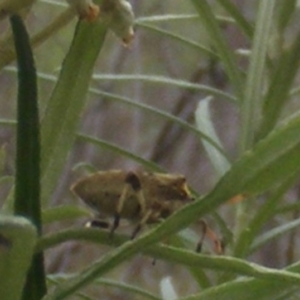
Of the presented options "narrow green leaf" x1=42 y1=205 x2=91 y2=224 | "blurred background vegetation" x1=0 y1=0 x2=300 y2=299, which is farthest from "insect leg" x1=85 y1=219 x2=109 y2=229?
"blurred background vegetation" x1=0 y1=0 x2=300 y2=299

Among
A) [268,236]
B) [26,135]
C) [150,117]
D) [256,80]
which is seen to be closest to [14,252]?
[26,135]

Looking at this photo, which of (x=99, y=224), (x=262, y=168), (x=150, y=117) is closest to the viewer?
(x=262, y=168)

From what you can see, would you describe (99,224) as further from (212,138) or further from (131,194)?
(212,138)

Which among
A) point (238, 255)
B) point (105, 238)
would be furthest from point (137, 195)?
point (238, 255)

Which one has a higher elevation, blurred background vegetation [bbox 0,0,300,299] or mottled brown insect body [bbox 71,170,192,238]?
mottled brown insect body [bbox 71,170,192,238]

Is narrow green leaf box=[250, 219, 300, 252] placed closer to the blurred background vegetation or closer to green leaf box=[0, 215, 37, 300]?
green leaf box=[0, 215, 37, 300]

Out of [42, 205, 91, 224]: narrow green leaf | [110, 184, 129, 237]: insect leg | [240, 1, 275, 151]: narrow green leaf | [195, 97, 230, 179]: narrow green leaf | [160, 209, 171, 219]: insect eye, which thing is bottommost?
[195, 97, 230, 179]: narrow green leaf

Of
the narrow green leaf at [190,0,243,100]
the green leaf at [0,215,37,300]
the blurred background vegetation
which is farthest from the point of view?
the blurred background vegetation

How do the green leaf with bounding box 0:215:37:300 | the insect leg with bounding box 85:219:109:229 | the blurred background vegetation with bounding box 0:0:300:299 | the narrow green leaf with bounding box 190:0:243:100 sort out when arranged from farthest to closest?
the blurred background vegetation with bounding box 0:0:300:299 → the narrow green leaf with bounding box 190:0:243:100 → the insect leg with bounding box 85:219:109:229 → the green leaf with bounding box 0:215:37:300

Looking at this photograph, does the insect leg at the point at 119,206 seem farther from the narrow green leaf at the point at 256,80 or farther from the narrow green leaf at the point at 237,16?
the narrow green leaf at the point at 237,16

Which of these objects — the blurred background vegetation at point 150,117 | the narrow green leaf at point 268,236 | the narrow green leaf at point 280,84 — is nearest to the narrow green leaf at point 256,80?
the narrow green leaf at point 280,84
